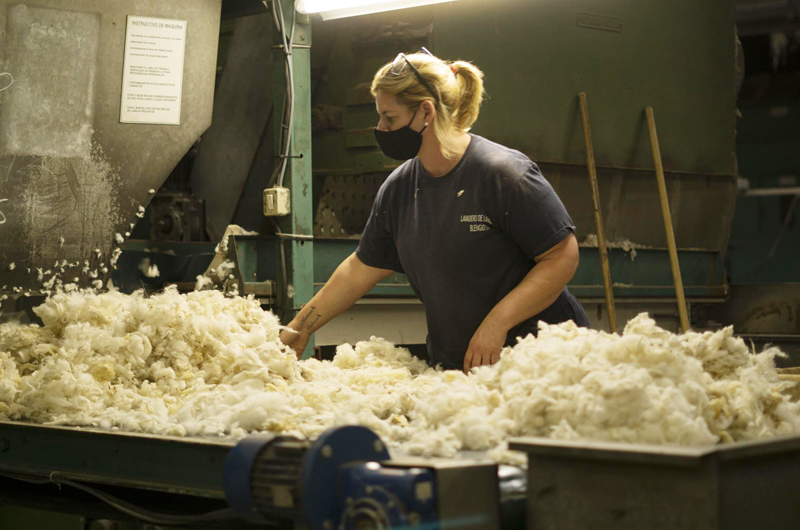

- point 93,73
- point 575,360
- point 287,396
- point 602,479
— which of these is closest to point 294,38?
point 93,73

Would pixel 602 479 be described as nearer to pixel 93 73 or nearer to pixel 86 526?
pixel 86 526

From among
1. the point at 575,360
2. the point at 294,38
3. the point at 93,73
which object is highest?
the point at 294,38

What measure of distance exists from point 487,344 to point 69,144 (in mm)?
1418

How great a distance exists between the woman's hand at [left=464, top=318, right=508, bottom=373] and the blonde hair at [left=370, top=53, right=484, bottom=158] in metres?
0.55

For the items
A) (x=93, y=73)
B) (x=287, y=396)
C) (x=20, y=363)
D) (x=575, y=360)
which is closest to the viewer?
(x=575, y=360)

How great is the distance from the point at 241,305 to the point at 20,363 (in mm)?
609

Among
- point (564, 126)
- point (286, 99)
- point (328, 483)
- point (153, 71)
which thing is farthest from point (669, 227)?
point (328, 483)

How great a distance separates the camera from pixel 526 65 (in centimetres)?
483

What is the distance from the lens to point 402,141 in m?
2.56

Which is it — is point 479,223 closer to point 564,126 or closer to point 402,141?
point 402,141

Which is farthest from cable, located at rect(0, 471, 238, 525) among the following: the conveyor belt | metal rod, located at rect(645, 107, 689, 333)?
metal rod, located at rect(645, 107, 689, 333)

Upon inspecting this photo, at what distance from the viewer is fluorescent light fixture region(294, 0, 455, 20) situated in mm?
3178

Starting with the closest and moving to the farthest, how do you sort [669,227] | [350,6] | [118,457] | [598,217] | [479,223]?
[118,457], [479,223], [350,6], [598,217], [669,227]

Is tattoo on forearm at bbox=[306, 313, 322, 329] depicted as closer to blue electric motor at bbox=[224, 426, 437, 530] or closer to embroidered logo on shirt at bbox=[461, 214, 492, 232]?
embroidered logo on shirt at bbox=[461, 214, 492, 232]
